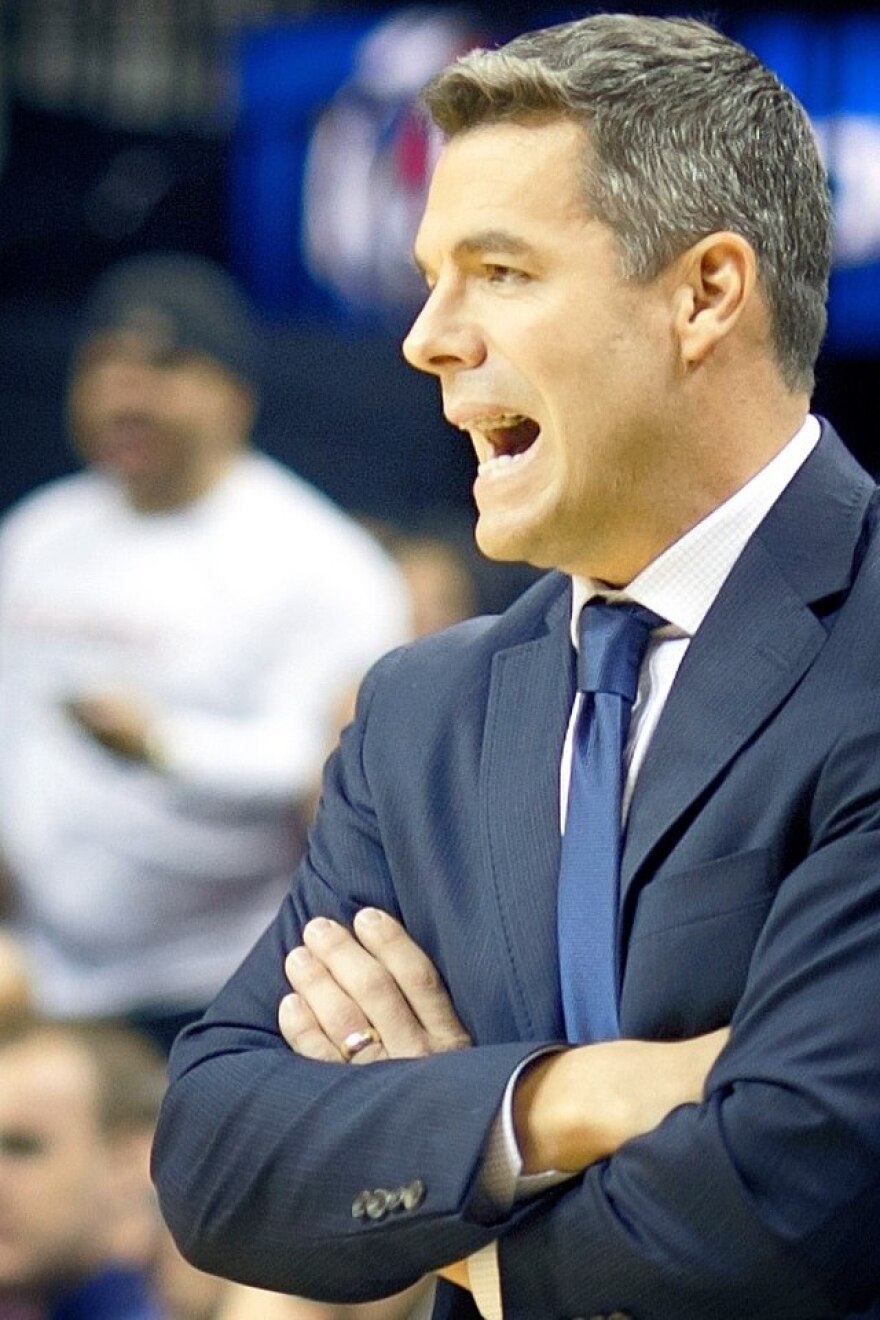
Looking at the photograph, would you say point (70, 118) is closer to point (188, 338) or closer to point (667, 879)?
point (188, 338)

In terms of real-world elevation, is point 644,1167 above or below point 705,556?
below

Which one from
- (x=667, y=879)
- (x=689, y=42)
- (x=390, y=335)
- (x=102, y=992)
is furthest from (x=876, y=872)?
(x=390, y=335)

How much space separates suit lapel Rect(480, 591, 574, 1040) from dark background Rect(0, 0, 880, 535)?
13.1ft

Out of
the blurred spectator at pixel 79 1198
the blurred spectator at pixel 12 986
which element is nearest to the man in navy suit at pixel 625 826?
the blurred spectator at pixel 79 1198

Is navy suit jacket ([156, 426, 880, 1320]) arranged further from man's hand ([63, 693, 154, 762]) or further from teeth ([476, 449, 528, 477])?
man's hand ([63, 693, 154, 762])

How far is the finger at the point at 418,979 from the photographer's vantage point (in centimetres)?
237

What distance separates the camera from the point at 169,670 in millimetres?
6270

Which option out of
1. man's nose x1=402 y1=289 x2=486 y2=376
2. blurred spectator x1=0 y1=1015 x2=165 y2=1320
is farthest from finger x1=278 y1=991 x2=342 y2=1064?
blurred spectator x1=0 y1=1015 x2=165 y2=1320

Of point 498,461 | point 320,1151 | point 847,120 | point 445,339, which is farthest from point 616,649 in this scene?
point 847,120

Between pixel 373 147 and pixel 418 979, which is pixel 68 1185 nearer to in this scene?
pixel 418 979

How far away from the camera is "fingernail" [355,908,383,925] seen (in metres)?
2.43

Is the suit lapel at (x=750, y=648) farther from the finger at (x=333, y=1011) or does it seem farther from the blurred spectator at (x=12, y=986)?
the blurred spectator at (x=12, y=986)

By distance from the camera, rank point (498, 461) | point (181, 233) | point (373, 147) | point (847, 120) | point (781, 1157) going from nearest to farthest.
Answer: point (781, 1157) → point (498, 461) → point (847, 120) → point (373, 147) → point (181, 233)

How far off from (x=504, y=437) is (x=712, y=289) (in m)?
0.25
